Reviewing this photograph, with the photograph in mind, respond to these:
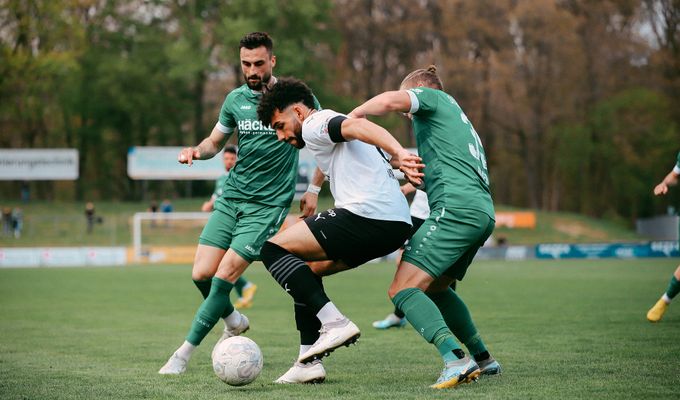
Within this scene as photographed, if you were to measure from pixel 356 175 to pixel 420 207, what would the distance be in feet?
15.0

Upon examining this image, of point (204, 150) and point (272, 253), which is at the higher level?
point (204, 150)

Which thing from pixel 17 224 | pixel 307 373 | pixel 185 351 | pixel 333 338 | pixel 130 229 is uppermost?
pixel 333 338

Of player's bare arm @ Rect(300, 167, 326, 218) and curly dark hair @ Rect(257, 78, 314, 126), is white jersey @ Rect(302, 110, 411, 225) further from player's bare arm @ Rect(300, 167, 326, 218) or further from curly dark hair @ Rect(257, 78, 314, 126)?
player's bare arm @ Rect(300, 167, 326, 218)

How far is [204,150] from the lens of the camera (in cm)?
730

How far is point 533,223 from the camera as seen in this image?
148 ft

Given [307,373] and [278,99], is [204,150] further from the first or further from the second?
[307,373]

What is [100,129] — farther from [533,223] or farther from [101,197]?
[533,223]

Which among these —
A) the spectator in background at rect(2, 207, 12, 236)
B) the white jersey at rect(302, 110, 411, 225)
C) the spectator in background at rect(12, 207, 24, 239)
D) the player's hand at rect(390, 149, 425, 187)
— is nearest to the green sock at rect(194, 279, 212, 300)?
the white jersey at rect(302, 110, 411, 225)

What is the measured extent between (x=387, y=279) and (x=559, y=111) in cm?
3581

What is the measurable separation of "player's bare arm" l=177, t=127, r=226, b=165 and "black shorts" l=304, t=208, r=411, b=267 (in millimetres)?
1503

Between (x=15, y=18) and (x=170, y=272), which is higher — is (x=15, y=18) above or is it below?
above

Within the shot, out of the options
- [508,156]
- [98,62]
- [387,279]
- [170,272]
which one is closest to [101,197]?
[98,62]

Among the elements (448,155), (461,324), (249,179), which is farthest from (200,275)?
(448,155)

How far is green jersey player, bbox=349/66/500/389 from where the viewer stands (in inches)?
225
